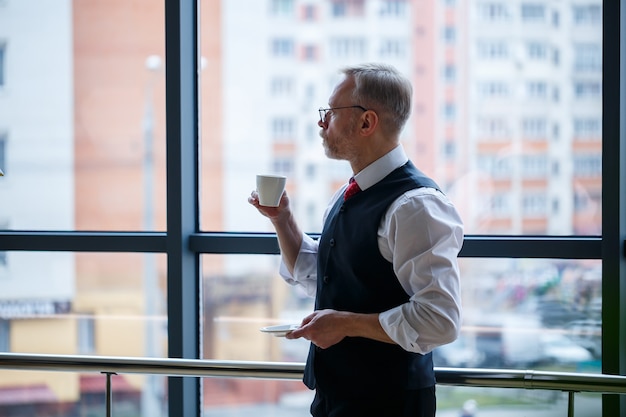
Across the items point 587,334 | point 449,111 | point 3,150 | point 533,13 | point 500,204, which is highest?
point 533,13

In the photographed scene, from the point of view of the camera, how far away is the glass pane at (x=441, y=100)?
2.74 meters

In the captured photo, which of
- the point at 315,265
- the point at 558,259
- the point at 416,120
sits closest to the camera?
the point at 315,265

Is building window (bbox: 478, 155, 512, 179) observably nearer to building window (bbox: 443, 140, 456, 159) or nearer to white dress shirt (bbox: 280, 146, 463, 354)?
building window (bbox: 443, 140, 456, 159)

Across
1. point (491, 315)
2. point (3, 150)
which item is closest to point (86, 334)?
point (3, 150)

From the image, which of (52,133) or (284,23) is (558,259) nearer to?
(284,23)

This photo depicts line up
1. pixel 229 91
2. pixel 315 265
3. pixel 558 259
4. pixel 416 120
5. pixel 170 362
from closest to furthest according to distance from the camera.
Answer: pixel 170 362 < pixel 315 265 < pixel 558 259 < pixel 416 120 < pixel 229 91

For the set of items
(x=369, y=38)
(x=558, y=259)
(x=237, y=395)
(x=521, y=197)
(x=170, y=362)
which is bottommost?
(x=237, y=395)

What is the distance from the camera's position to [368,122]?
193 cm

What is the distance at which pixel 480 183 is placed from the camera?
2850 mm

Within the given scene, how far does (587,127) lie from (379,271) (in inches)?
49.2

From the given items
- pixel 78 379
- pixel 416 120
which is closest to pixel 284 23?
pixel 416 120

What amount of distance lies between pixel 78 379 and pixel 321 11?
5.81ft

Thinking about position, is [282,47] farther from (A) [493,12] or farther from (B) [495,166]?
(B) [495,166]

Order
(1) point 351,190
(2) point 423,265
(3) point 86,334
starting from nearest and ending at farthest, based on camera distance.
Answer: (2) point 423,265
(1) point 351,190
(3) point 86,334
